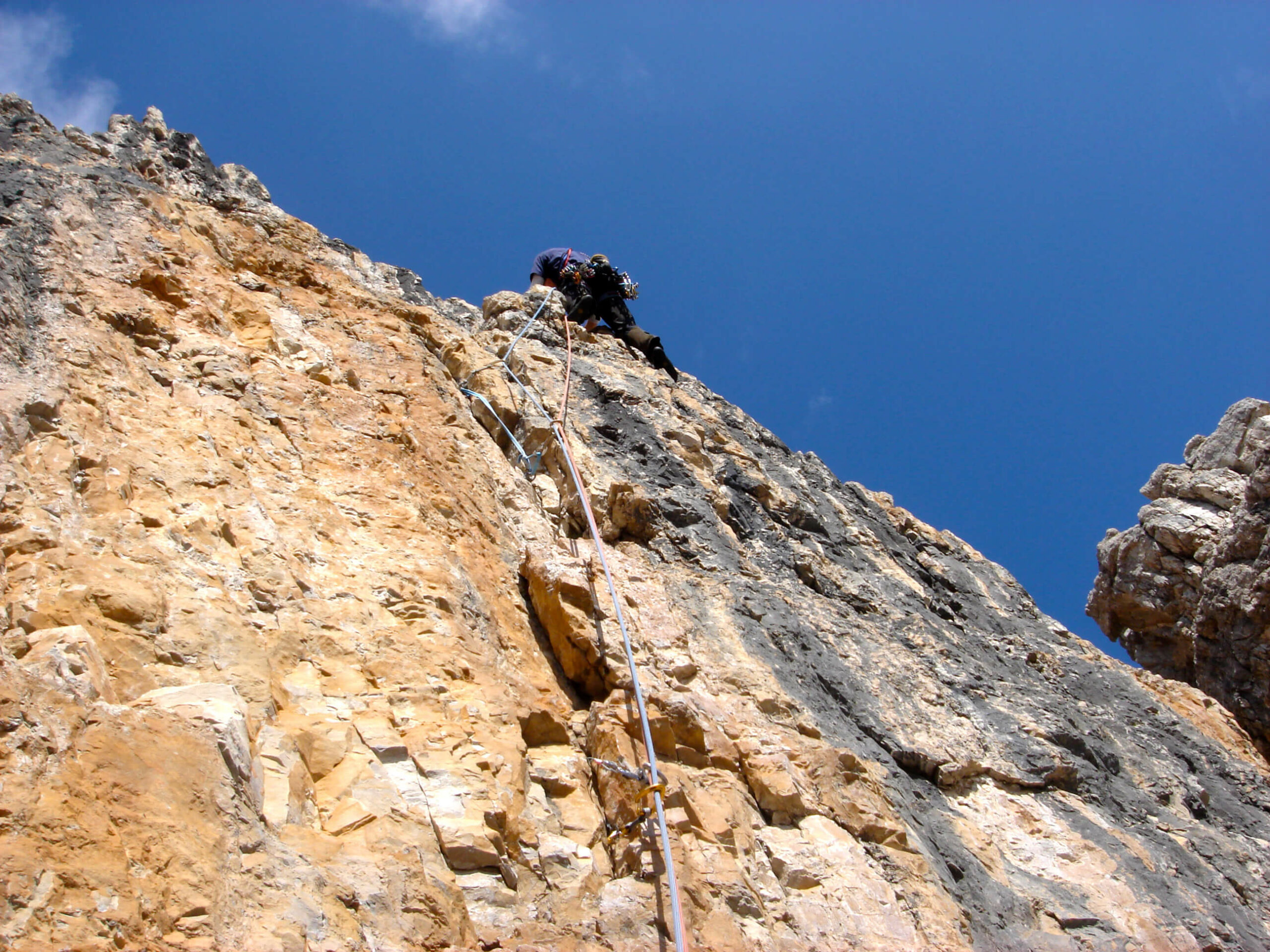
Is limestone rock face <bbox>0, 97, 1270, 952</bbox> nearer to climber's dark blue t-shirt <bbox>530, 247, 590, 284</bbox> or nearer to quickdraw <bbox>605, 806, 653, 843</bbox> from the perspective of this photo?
quickdraw <bbox>605, 806, 653, 843</bbox>

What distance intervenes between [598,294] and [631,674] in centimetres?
782

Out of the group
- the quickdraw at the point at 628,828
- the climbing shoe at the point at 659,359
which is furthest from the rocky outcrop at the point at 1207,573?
the quickdraw at the point at 628,828

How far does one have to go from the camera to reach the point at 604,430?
902 centimetres

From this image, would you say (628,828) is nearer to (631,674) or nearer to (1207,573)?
(631,674)

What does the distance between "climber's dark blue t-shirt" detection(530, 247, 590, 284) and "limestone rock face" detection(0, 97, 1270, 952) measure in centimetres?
345

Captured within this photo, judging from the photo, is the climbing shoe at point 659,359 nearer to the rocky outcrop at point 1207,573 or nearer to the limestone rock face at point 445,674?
the limestone rock face at point 445,674

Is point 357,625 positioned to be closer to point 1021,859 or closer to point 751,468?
point 1021,859

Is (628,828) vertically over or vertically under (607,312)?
under

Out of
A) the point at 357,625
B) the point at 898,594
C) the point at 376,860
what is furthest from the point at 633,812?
the point at 898,594

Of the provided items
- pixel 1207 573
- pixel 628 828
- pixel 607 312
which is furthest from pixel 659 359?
pixel 1207 573

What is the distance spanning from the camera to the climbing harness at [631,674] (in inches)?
164

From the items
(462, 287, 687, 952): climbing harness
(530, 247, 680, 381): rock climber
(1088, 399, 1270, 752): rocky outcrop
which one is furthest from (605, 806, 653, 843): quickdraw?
(1088, 399, 1270, 752): rocky outcrop

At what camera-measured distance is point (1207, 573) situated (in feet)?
45.6

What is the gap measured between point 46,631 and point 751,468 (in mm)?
7184
